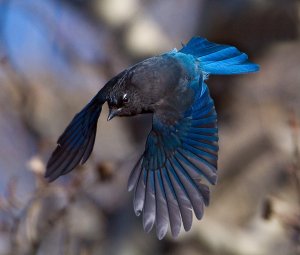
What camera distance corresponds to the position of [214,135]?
3602 mm

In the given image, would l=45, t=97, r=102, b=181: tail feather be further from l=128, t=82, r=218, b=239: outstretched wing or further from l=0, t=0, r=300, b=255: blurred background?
l=0, t=0, r=300, b=255: blurred background

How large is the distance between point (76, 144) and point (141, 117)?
4.78 meters

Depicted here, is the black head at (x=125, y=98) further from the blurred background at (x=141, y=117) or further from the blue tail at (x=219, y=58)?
the blurred background at (x=141, y=117)

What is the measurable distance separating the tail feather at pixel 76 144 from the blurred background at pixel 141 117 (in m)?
2.82

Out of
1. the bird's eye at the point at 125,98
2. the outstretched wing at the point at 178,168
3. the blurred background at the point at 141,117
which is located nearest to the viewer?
the outstretched wing at the point at 178,168

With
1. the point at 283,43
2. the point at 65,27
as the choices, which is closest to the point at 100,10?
the point at 65,27

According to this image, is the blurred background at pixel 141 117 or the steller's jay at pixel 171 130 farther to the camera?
the blurred background at pixel 141 117

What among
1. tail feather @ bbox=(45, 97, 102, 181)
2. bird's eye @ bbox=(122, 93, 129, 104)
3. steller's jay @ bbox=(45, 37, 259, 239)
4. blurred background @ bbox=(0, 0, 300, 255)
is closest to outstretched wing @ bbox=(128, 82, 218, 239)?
steller's jay @ bbox=(45, 37, 259, 239)

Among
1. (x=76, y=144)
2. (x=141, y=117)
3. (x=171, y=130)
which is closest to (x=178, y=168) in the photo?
(x=171, y=130)

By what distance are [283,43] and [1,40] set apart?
3189 millimetres

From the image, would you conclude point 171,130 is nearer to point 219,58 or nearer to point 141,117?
point 219,58

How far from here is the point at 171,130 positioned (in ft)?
12.4

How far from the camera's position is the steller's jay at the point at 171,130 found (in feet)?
11.9

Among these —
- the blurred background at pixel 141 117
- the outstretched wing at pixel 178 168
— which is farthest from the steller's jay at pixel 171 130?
the blurred background at pixel 141 117
